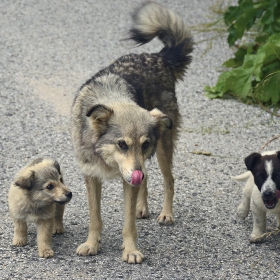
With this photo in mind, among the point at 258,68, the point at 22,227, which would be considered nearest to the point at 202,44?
the point at 258,68

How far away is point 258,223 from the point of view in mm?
5738

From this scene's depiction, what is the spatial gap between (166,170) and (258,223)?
3.43ft

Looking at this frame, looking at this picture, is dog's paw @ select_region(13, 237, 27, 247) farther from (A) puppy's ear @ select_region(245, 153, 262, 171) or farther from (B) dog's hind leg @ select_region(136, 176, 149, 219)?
(A) puppy's ear @ select_region(245, 153, 262, 171)

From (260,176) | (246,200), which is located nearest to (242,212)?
(246,200)

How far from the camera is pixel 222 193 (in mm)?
6715

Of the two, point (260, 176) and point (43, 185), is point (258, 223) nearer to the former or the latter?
point (260, 176)

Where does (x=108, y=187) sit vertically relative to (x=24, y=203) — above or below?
below

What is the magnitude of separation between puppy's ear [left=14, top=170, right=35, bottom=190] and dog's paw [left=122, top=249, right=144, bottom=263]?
94 centimetres

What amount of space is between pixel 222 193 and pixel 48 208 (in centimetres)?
207

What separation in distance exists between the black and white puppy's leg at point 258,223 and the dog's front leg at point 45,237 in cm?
173

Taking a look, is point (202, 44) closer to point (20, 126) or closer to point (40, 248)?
point (20, 126)

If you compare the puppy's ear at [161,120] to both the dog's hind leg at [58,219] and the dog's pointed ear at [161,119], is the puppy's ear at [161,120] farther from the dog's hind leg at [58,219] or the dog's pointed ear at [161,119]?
the dog's hind leg at [58,219]

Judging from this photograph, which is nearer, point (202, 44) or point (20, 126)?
point (20, 126)

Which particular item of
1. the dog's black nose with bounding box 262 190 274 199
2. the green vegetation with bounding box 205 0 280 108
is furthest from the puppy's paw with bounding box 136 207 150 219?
the green vegetation with bounding box 205 0 280 108
